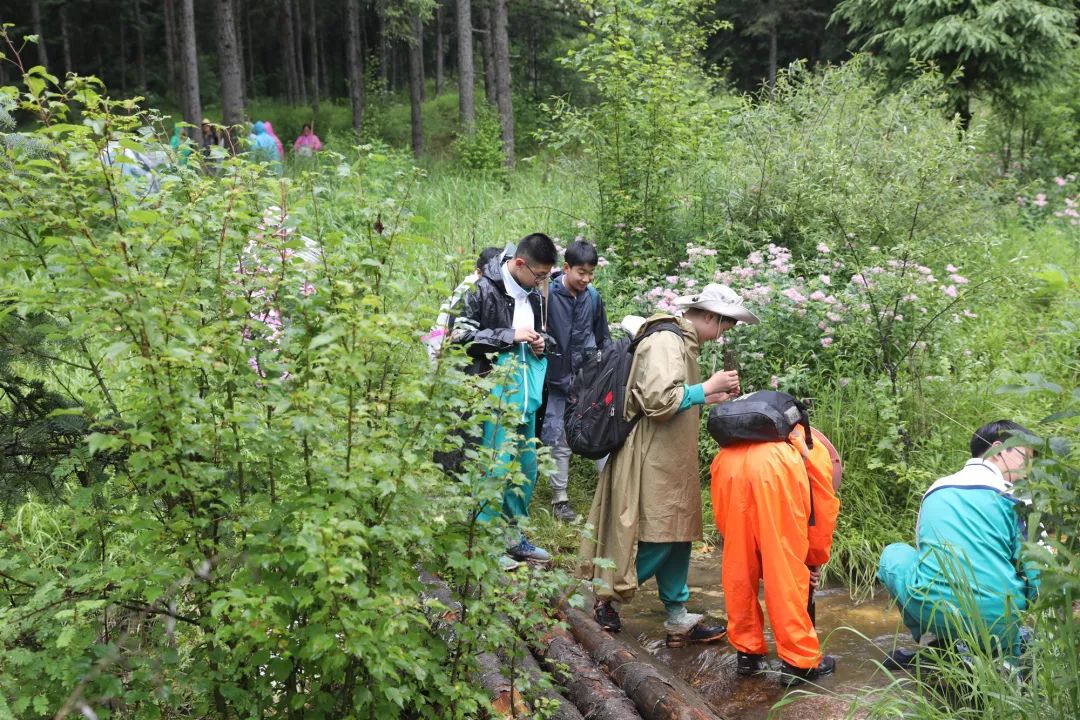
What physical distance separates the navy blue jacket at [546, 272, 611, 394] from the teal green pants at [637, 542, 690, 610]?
173cm

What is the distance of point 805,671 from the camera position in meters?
4.34

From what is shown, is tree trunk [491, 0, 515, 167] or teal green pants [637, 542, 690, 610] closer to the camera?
teal green pants [637, 542, 690, 610]

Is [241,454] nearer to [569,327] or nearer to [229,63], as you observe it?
[569,327]

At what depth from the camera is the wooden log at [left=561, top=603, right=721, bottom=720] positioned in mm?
3883

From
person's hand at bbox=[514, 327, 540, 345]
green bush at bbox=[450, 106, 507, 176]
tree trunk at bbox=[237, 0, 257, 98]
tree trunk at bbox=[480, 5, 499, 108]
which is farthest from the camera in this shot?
tree trunk at bbox=[237, 0, 257, 98]

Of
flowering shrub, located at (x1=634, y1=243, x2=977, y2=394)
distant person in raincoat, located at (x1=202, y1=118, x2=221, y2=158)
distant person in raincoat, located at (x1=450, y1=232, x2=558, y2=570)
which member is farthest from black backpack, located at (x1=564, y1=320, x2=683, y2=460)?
distant person in raincoat, located at (x1=202, y1=118, x2=221, y2=158)

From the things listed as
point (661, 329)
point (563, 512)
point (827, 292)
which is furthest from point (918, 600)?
point (827, 292)

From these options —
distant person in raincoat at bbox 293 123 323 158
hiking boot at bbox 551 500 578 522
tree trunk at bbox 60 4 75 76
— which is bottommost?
hiking boot at bbox 551 500 578 522

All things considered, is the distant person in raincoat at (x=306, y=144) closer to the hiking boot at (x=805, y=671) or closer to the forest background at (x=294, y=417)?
the forest background at (x=294, y=417)

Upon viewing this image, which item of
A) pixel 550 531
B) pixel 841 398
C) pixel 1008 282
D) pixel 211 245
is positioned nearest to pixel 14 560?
pixel 211 245

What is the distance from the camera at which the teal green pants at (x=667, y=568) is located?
506 cm

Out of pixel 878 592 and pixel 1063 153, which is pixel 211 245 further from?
pixel 1063 153

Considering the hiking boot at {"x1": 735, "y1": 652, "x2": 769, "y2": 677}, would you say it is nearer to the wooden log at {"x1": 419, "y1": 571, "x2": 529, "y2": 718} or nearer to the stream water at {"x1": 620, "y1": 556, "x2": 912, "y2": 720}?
the stream water at {"x1": 620, "y1": 556, "x2": 912, "y2": 720}

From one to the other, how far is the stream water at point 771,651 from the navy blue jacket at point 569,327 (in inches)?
62.6
